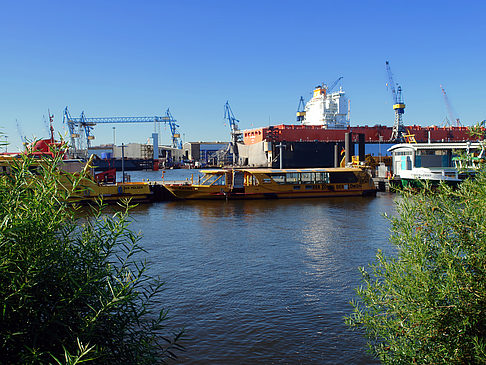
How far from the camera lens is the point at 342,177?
45.9 metres

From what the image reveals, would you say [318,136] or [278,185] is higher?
[318,136]

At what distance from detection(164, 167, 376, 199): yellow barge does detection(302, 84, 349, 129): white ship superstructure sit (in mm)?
62666

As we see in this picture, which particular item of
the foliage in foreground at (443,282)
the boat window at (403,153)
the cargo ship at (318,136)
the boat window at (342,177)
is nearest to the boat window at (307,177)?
the boat window at (342,177)

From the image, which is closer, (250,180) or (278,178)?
(250,180)

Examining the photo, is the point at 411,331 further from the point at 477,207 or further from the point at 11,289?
the point at 11,289

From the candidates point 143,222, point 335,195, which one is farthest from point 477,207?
point 335,195

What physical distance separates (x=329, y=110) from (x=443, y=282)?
349 ft

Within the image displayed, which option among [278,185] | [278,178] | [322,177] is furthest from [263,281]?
[322,177]

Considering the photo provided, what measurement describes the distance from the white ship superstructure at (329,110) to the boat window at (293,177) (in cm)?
6383

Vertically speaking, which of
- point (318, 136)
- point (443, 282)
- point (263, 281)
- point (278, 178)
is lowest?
point (263, 281)

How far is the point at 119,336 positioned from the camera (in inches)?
244

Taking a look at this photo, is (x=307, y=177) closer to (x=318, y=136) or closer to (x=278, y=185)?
(x=278, y=185)

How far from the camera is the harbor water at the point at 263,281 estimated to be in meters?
11.1

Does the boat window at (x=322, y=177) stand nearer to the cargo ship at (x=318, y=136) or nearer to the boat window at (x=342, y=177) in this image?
the boat window at (x=342, y=177)
